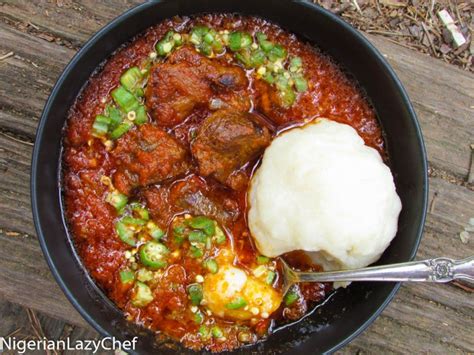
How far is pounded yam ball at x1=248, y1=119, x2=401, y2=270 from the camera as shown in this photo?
9.16 feet

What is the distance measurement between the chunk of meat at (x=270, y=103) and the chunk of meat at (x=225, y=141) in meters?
0.09

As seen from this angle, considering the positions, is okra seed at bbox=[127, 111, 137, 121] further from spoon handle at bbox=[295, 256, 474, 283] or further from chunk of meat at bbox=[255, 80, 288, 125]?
spoon handle at bbox=[295, 256, 474, 283]

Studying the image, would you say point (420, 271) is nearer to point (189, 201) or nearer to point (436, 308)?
point (436, 308)

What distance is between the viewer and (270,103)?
298 centimetres

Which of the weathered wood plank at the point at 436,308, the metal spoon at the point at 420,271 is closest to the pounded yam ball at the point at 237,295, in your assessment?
the metal spoon at the point at 420,271

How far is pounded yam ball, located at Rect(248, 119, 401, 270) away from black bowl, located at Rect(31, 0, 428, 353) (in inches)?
6.0

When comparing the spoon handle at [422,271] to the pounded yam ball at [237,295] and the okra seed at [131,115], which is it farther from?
the okra seed at [131,115]

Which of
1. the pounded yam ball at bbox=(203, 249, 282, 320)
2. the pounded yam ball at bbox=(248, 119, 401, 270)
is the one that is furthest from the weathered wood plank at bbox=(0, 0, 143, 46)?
the pounded yam ball at bbox=(203, 249, 282, 320)

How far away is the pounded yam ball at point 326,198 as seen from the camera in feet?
9.16

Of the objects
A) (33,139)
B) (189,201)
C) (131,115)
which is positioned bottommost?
(33,139)

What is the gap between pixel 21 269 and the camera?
3217 mm

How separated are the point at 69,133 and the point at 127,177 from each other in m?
0.37

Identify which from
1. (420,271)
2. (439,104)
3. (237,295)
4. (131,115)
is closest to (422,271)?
(420,271)

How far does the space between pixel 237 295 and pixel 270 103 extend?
97cm
